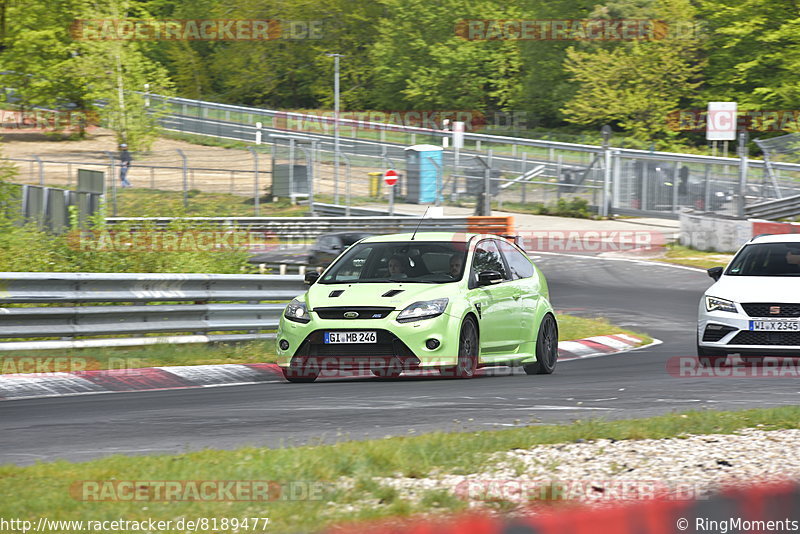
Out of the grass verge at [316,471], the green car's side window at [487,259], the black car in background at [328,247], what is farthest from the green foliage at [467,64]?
the grass verge at [316,471]

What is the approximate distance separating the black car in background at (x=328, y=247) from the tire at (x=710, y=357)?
12249 mm

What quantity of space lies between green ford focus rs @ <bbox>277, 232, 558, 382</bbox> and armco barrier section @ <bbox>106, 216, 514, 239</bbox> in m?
15.9

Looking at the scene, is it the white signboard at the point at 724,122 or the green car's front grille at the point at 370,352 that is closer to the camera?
the green car's front grille at the point at 370,352

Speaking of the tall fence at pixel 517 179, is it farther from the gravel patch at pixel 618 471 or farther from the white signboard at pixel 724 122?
the gravel patch at pixel 618 471

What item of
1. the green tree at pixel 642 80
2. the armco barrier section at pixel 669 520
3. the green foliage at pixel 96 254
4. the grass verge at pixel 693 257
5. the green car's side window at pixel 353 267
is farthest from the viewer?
the green tree at pixel 642 80

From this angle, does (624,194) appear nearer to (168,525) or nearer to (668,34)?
(668,34)

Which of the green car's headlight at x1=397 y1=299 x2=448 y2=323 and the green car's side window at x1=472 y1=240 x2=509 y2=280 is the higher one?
A: the green car's side window at x1=472 y1=240 x2=509 y2=280

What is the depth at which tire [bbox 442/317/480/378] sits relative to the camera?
11367 millimetres

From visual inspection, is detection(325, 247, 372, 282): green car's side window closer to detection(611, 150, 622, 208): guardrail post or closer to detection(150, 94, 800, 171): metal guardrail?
detection(150, 94, 800, 171): metal guardrail

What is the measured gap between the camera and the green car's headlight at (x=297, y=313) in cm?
Result: 1126

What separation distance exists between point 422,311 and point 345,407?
6.35 feet

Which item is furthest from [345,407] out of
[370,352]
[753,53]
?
[753,53]

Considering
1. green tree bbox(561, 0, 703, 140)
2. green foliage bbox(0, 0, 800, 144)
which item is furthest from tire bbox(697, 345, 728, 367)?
green tree bbox(561, 0, 703, 140)

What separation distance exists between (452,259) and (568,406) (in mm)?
2790
